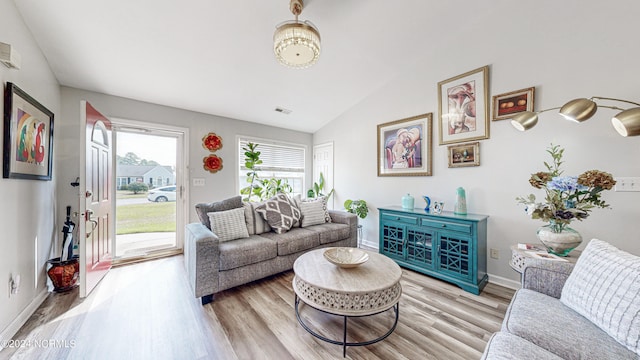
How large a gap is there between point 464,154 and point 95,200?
433 centimetres

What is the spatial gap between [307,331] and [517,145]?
9.26 ft

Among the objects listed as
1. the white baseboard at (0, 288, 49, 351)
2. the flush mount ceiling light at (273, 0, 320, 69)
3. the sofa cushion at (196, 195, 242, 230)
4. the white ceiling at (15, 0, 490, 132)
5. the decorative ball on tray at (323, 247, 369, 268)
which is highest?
the white ceiling at (15, 0, 490, 132)

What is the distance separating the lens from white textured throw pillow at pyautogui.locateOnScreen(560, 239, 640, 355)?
94 cm

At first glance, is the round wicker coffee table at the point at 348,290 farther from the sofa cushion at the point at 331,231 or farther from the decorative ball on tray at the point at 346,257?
the sofa cushion at the point at 331,231

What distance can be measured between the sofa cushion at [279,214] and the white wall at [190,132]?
4.14ft

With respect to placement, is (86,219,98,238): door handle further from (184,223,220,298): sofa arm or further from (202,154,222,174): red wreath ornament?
(202,154,222,174): red wreath ornament

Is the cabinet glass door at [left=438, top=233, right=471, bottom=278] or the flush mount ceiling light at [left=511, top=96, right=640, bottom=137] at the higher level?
the flush mount ceiling light at [left=511, top=96, right=640, bottom=137]

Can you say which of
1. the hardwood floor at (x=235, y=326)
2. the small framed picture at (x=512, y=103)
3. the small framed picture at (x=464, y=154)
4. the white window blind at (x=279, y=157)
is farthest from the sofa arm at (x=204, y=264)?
the small framed picture at (x=512, y=103)

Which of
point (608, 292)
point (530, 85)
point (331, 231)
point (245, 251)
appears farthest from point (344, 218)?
point (530, 85)

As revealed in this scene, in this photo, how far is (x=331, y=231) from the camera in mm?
3096

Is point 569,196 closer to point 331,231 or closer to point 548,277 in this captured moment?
point 548,277

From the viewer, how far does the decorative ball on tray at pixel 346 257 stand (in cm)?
178

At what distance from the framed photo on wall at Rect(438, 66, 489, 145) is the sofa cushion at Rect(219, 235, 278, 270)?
2597mm

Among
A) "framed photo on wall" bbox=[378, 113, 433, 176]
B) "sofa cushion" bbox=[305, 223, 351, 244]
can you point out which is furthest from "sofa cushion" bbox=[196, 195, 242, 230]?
"framed photo on wall" bbox=[378, 113, 433, 176]
